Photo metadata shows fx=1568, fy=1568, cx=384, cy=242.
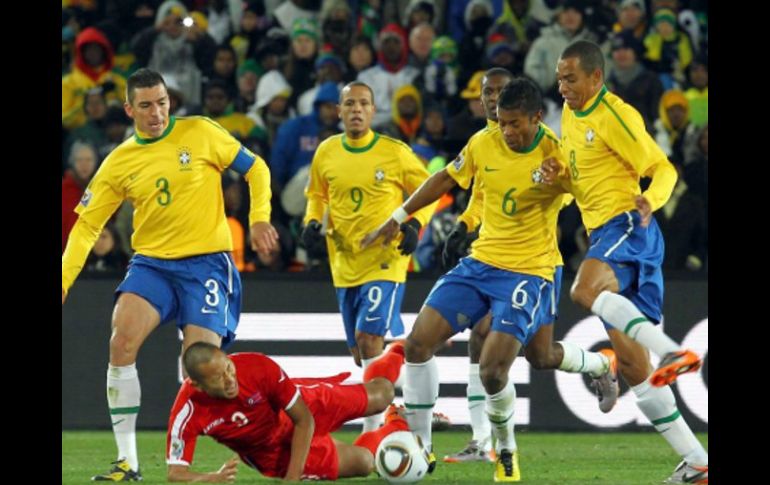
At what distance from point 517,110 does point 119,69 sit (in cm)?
862

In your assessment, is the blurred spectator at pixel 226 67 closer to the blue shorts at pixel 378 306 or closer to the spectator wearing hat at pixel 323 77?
the spectator wearing hat at pixel 323 77

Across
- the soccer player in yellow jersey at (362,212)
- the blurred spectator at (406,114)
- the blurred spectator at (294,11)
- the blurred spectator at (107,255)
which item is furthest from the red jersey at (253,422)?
the blurred spectator at (294,11)

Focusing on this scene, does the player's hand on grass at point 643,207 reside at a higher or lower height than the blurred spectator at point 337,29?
lower

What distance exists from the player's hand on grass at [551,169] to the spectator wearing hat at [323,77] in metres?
6.60

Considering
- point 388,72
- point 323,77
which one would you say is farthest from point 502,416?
point 388,72

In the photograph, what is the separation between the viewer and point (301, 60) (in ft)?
52.9

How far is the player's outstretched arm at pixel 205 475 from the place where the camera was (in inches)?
317

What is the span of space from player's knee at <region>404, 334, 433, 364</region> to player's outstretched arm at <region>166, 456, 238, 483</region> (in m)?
1.48

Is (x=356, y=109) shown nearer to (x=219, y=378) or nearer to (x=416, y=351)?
(x=416, y=351)

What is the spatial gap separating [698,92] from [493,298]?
7.02 m

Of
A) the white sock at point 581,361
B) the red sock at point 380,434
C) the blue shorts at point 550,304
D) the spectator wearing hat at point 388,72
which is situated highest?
the spectator wearing hat at point 388,72

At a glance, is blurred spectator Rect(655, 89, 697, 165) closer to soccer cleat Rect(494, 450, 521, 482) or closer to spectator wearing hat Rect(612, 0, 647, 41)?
spectator wearing hat Rect(612, 0, 647, 41)

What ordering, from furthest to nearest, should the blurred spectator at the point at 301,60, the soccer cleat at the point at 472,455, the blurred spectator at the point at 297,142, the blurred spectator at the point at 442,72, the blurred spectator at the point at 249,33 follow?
the blurred spectator at the point at 249,33 → the blurred spectator at the point at 301,60 → the blurred spectator at the point at 442,72 → the blurred spectator at the point at 297,142 → the soccer cleat at the point at 472,455

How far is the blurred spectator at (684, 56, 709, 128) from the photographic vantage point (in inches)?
602
